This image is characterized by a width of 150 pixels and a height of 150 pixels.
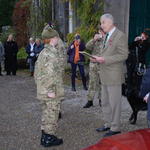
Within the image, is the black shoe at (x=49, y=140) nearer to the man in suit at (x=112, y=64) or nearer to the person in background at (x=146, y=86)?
the man in suit at (x=112, y=64)

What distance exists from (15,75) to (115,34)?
8993 millimetres

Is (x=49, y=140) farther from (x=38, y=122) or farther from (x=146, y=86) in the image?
(x=146, y=86)

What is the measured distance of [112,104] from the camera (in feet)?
19.4

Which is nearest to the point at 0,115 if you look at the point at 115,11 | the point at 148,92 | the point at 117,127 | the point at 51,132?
the point at 51,132

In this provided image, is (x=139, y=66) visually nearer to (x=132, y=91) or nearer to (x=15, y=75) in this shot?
(x=132, y=91)

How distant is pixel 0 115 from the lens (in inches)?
309

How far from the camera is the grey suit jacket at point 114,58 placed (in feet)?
18.7

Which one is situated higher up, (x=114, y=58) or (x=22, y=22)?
(x=22, y=22)

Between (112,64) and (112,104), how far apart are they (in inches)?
24.9

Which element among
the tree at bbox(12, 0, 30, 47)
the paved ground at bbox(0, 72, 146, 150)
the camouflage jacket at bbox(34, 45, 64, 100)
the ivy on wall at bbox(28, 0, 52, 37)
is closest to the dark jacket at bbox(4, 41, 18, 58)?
the ivy on wall at bbox(28, 0, 52, 37)

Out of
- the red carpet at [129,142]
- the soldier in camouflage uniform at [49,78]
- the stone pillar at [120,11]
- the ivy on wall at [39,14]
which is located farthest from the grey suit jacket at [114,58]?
the ivy on wall at [39,14]

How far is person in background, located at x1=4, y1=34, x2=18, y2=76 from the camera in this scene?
14.3 metres

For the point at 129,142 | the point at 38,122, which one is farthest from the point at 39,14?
the point at 129,142

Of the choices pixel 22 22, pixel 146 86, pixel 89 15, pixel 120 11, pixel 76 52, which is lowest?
pixel 76 52
